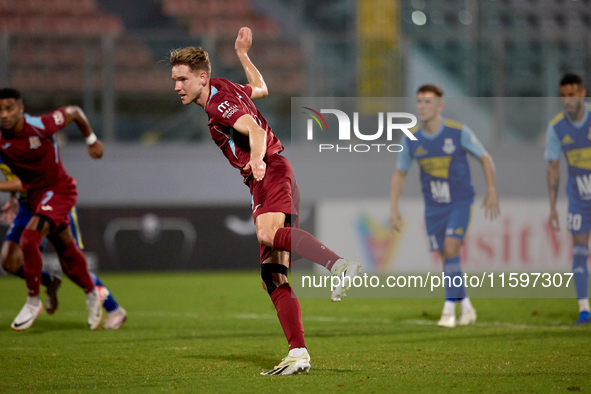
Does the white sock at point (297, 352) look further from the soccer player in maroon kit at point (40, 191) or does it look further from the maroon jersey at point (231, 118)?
the soccer player in maroon kit at point (40, 191)

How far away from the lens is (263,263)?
13.8 ft

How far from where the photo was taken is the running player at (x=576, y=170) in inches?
253

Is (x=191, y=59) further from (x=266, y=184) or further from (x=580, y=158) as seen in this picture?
(x=580, y=158)

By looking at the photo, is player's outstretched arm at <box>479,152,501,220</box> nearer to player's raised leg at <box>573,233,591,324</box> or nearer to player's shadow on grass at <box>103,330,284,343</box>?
player's raised leg at <box>573,233,591,324</box>

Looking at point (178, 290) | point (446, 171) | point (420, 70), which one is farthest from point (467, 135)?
point (420, 70)

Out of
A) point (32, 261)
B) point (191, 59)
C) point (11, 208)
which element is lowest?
point (32, 261)

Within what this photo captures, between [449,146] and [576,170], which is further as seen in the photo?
[449,146]

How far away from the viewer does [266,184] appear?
4.11 metres

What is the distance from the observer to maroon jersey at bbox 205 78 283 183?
13.2 feet

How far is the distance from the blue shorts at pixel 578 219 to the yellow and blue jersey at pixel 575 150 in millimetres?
36

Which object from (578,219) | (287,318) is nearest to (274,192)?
(287,318)

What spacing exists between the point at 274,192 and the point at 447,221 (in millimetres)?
3044

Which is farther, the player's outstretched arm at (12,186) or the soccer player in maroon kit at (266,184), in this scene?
the player's outstretched arm at (12,186)

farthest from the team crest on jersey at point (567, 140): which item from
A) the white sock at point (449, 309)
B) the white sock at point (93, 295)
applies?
the white sock at point (93, 295)
